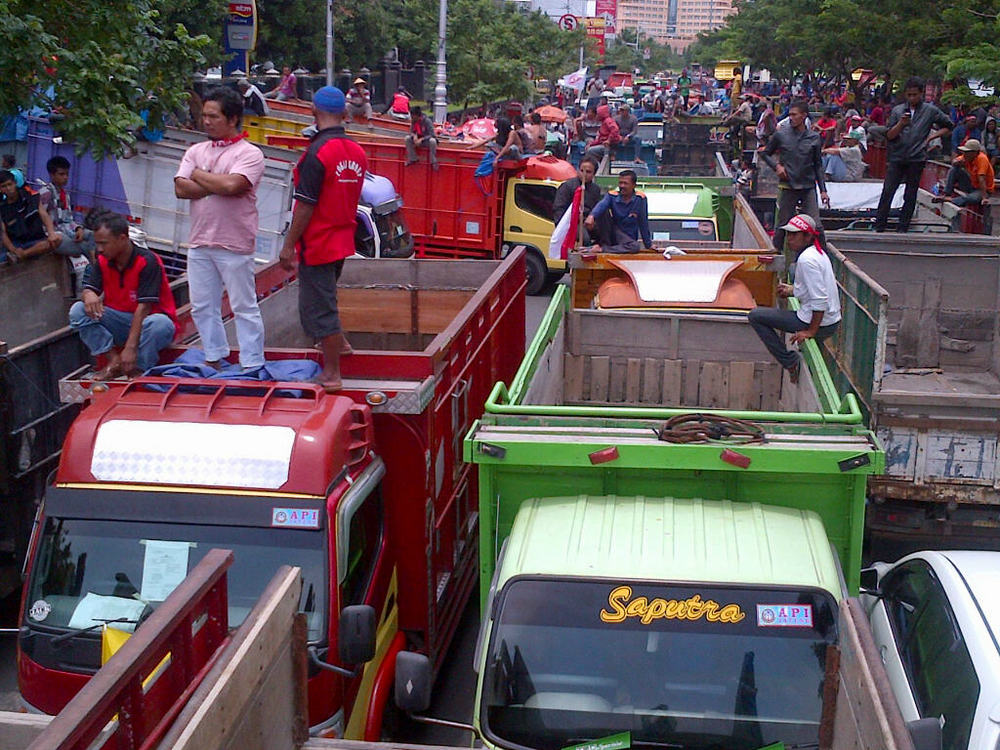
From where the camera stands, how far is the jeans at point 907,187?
1397cm

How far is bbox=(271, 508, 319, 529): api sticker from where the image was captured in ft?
16.0

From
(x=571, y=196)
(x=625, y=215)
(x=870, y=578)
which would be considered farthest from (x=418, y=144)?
(x=870, y=578)

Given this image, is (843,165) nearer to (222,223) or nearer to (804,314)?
(804,314)

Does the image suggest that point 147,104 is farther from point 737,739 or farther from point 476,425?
point 737,739

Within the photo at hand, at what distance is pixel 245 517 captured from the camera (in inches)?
192

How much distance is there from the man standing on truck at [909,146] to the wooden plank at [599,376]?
670 cm

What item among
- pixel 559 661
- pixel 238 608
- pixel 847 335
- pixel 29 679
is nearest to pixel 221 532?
pixel 238 608

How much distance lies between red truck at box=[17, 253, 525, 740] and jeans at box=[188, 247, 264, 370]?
82cm

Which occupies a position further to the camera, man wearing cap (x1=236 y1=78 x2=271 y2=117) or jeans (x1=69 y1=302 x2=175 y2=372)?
man wearing cap (x1=236 y1=78 x2=271 y2=117)

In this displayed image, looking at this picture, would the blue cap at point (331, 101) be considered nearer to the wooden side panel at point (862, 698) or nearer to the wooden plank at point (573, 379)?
the wooden plank at point (573, 379)

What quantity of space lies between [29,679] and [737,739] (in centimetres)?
294

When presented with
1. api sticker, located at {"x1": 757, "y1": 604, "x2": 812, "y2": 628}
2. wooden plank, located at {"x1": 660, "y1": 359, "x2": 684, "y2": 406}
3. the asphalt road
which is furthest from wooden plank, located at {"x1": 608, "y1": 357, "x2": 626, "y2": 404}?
api sticker, located at {"x1": 757, "y1": 604, "x2": 812, "y2": 628}

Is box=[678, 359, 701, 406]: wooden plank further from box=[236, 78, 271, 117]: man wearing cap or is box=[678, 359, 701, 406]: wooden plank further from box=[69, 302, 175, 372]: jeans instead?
box=[236, 78, 271, 117]: man wearing cap

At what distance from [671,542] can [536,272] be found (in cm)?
1309
